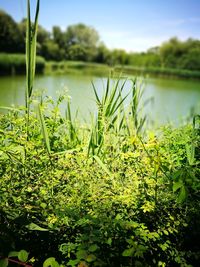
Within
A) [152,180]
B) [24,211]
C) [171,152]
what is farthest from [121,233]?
[171,152]

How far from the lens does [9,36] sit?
20.3 meters

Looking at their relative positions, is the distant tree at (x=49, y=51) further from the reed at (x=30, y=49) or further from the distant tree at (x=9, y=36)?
the reed at (x=30, y=49)

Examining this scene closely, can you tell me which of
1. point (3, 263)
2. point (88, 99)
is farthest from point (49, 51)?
point (3, 263)

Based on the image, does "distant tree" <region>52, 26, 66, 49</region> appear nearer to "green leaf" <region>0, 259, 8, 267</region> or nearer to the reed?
the reed

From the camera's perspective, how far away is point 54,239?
1038 millimetres

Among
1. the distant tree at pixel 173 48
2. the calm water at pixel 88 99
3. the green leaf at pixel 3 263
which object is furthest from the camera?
the distant tree at pixel 173 48

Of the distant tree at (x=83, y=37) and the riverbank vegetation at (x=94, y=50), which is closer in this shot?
the riverbank vegetation at (x=94, y=50)

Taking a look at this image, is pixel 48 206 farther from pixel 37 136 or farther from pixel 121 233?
pixel 37 136

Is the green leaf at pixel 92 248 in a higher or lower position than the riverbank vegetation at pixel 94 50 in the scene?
lower

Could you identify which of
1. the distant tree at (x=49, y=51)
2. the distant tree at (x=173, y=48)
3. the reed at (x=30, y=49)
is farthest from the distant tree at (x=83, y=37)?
the reed at (x=30, y=49)

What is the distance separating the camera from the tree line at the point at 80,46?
2050cm

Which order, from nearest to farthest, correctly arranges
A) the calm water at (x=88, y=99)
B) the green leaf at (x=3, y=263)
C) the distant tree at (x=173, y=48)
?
1. the green leaf at (x=3, y=263)
2. the calm water at (x=88, y=99)
3. the distant tree at (x=173, y=48)

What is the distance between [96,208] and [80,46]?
36.9 feet

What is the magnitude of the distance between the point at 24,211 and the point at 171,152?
3.03 feet
